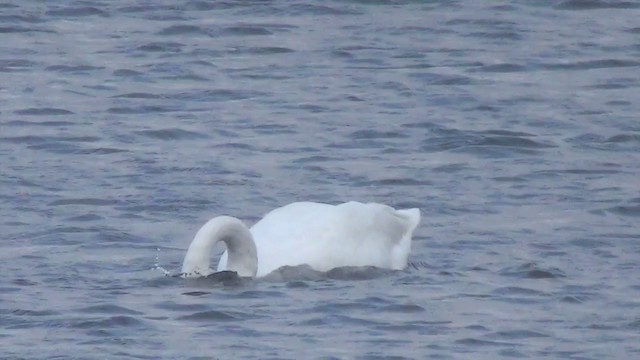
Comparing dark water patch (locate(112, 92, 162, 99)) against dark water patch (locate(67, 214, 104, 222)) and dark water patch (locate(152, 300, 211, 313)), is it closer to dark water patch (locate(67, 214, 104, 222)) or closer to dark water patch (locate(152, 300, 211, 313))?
dark water patch (locate(67, 214, 104, 222))

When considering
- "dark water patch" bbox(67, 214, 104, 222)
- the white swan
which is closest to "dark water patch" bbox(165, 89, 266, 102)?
"dark water patch" bbox(67, 214, 104, 222)

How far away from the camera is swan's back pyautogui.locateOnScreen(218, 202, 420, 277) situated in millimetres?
13281

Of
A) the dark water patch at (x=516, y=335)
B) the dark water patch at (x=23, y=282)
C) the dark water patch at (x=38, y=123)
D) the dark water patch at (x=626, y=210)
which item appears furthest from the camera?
the dark water patch at (x=38, y=123)

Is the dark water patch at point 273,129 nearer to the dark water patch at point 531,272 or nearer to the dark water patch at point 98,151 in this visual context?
the dark water patch at point 98,151

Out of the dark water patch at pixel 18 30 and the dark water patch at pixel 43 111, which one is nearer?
the dark water patch at pixel 43 111

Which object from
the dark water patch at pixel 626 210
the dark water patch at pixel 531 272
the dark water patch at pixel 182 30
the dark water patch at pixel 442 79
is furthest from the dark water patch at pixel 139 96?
the dark water patch at pixel 531 272

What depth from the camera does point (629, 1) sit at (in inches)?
891

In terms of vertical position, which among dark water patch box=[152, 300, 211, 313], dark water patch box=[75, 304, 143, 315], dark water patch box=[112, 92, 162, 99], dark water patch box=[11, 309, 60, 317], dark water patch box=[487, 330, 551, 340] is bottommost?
dark water patch box=[112, 92, 162, 99]

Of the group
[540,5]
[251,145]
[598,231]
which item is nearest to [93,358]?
[598,231]

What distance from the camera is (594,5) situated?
2250cm

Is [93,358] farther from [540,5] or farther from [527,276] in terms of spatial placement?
[540,5]

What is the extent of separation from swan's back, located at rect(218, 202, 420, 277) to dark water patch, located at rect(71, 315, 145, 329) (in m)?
1.64

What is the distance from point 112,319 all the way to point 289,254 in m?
1.90

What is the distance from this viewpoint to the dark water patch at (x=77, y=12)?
21828mm
